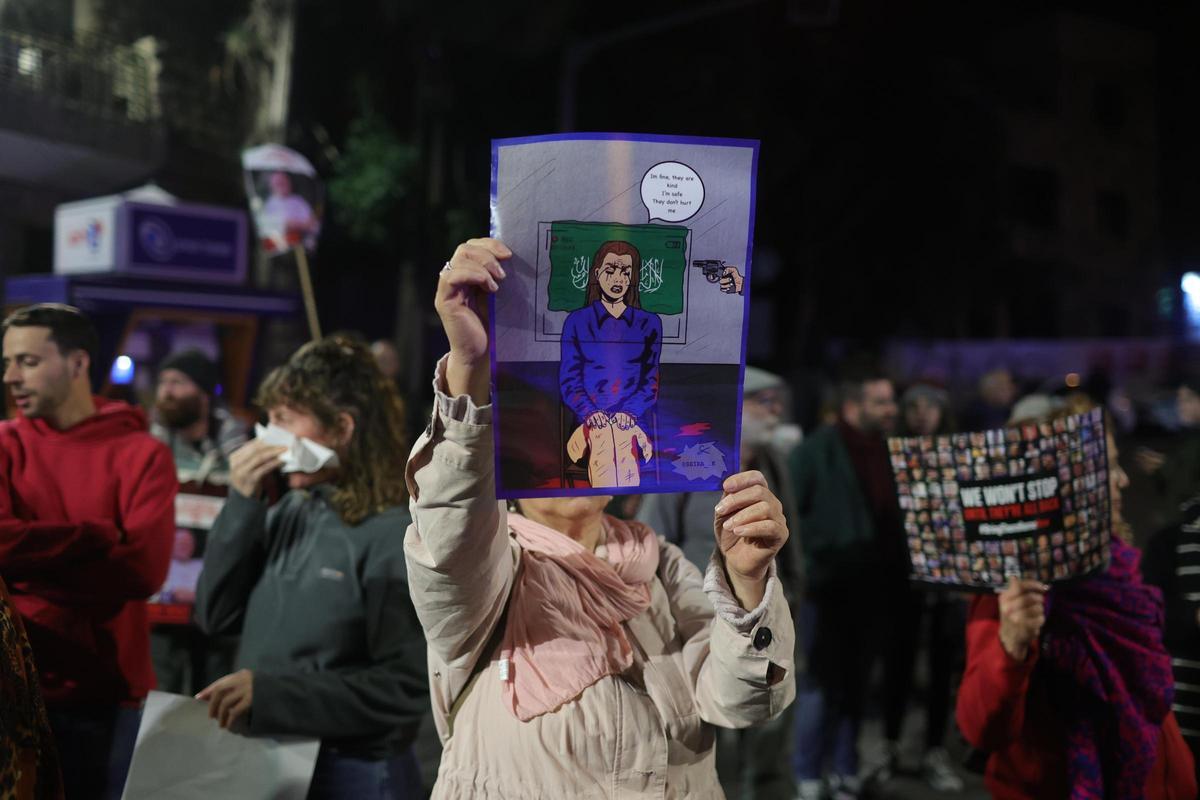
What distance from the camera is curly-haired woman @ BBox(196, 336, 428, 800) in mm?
2553

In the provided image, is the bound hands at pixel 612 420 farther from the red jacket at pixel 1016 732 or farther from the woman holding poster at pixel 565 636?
the red jacket at pixel 1016 732

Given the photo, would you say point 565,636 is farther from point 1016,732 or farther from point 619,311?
point 1016,732

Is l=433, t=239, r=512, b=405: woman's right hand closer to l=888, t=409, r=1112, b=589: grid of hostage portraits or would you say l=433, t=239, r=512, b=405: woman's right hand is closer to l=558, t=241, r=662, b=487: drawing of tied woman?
l=558, t=241, r=662, b=487: drawing of tied woman

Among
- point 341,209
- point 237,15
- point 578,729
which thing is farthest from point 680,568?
point 341,209

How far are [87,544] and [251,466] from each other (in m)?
0.58

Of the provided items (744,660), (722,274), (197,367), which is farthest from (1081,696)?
(197,367)

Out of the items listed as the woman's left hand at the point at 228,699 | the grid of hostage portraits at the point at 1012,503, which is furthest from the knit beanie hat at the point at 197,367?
the grid of hostage portraits at the point at 1012,503

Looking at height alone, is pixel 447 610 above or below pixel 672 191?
below

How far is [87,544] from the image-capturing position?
285cm

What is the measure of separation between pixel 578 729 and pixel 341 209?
13419 mm

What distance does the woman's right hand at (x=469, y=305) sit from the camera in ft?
5.34

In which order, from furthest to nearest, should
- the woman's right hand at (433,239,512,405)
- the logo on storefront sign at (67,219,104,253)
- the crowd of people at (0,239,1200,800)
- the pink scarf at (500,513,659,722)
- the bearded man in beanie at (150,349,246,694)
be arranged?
the logo on storefront sign at (67,219,104,253), the bearded man in beanie at (150,349,246,694), the pink scarf at (500,513,659,722), the crowd of people at (0,239,1200,800), the woman's right hand at (433,239,512,405)

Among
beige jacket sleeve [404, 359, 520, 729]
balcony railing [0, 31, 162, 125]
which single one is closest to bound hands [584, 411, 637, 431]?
beige jacket sleeve [404, 359, 520, 729]

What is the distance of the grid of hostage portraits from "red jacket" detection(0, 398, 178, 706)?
7.24 ft
